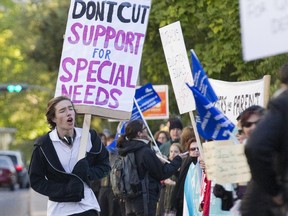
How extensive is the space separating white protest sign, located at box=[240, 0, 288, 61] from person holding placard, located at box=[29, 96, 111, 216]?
4.28m

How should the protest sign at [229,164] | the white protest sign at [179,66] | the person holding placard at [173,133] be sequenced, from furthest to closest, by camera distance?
the person holding placard at [173,133] → the white protest sign at [179,66] → the protest sign at [229,164]

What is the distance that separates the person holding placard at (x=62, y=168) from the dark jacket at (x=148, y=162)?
3228 millimetres

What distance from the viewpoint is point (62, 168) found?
1005cm

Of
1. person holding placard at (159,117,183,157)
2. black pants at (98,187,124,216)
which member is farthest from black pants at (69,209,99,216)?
black pants at (98,187,124,216)

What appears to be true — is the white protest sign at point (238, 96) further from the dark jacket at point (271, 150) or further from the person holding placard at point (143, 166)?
the dark jacket at point (271, 150)

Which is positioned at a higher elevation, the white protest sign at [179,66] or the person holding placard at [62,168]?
the white protest sign at [179,66]

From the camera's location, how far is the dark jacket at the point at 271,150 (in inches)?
233

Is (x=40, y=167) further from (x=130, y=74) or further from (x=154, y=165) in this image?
(x=154, y=165)

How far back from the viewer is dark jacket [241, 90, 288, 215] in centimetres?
591

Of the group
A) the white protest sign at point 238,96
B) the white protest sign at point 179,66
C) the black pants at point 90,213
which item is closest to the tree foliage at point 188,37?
the white protest sign at point 238,96

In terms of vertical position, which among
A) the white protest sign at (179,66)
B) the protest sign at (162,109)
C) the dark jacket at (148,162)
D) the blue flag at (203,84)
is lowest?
the dark jacket at (148,162)

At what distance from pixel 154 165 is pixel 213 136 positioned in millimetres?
4691

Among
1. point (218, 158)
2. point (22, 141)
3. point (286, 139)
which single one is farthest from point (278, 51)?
point (22, 141)

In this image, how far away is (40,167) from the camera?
1009 cm
